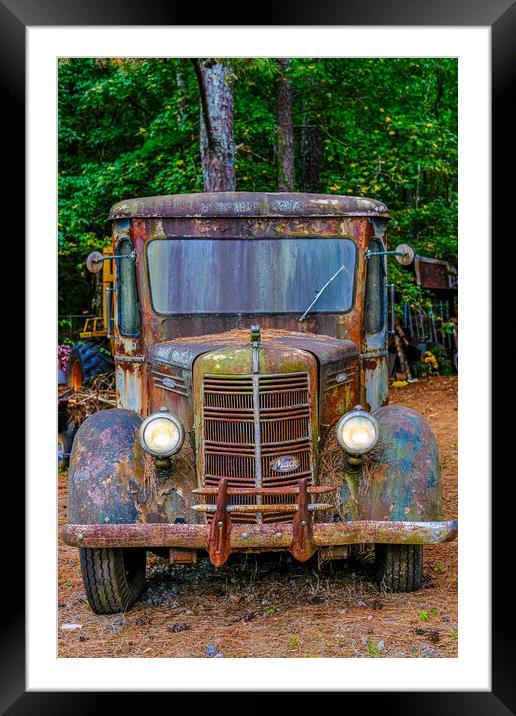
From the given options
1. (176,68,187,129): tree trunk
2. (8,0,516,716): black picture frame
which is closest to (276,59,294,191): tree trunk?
(176,68,187,129): tree trunk

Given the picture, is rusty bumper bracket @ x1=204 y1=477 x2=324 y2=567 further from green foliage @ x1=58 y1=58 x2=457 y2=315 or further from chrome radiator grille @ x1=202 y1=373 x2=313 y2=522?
green foliage @ x1=58 y1=58 x2=457 y2=315

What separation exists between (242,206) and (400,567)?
9.27 feet

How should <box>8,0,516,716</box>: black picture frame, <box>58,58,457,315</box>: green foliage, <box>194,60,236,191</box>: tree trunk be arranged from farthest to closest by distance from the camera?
<box>58,58,457,315</box>: green foliage → <box>194,60,236,191</box>: tree trunk → <box>8,0,516,716</box>: black picture frame

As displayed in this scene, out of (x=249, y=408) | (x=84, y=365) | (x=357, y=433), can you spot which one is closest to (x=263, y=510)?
(x=249, y=408)

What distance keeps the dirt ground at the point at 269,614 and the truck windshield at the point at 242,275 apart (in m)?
2.00

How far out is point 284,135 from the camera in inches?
535

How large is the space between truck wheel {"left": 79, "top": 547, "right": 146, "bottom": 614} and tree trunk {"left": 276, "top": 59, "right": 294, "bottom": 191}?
8.44 meters

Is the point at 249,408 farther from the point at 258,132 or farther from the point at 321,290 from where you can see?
the point at 258,132

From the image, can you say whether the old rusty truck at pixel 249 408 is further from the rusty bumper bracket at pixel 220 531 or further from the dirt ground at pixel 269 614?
the dirt ground at pixel 269 614

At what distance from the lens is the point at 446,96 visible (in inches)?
647

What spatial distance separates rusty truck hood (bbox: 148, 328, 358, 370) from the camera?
5.95 meters
